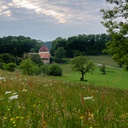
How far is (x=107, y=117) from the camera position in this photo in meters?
3.39

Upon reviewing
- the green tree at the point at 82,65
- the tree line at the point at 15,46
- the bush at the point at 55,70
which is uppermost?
the tree line at the point at 15,46

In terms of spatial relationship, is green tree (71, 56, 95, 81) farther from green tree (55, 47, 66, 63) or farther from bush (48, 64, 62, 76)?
green tree (55, 47, 66, 63)

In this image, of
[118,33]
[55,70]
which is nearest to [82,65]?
[55,70]

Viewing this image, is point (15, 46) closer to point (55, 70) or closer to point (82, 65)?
point (55, 70)

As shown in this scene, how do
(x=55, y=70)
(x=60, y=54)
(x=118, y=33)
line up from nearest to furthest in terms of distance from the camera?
1. (x=118, y=33)
2. (x=55, y=70)
3. (x=60, y=54)

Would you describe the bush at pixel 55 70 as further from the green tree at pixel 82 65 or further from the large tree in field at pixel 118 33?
the large tree in field at pixel 118 33

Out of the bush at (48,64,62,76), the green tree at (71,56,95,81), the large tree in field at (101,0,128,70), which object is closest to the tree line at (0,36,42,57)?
the bush at (48,64,62,76)

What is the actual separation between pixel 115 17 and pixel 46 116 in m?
16.7

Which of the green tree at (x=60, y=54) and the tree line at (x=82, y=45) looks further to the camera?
the tree line at (x=82, y=45)

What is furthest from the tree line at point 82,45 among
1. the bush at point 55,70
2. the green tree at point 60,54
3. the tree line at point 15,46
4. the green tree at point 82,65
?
the green tree at point 82,65

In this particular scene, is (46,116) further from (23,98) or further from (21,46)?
(21,46)

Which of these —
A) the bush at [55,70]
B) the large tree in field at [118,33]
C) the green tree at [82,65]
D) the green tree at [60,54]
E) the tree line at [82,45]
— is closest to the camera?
the large tree in field at [118,33]

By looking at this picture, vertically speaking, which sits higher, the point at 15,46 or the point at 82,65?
the point at 15,46

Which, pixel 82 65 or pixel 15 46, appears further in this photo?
pixel 15 46
